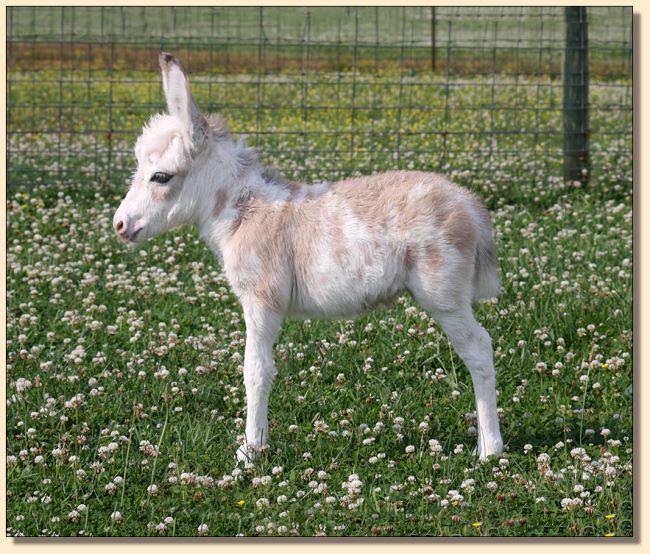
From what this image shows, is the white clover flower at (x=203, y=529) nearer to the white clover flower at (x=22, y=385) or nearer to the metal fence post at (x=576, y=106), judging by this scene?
the white clover flower at (x=22, y=385)

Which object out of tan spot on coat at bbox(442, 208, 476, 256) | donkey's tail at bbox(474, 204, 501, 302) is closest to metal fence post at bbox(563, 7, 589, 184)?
donkey's tail at bbox(474, 204, 501, 302)

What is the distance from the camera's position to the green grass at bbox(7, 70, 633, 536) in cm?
561

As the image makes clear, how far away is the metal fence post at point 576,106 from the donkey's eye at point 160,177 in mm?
7331

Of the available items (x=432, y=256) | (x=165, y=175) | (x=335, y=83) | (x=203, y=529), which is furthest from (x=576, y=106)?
(x=203, y=529)

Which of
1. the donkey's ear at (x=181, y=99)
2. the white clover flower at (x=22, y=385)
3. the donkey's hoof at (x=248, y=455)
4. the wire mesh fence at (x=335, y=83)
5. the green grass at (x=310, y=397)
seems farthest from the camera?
the wire mesh fence at (x=335, y=83)

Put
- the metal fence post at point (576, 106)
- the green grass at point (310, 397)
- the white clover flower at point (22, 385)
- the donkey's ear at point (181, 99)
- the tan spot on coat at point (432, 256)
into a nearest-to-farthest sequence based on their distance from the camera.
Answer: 1. the green grass at point (310, 397)
2. the donkey's ear at point (181, 99)
3. the tan spot on coat at point (432, 256)
4. the white clover flower at point (22, 385)
5. the metal fence post at point (576, 106)

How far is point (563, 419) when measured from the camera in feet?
21.8

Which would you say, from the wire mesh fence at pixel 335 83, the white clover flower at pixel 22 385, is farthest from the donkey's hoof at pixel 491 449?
the wire mesh fence at pixel 335 83

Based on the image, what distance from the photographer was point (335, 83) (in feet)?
40.8

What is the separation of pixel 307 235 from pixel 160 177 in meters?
0.91

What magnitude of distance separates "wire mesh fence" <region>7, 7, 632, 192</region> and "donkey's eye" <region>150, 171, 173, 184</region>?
598cm

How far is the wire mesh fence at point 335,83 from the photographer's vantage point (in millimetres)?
12547

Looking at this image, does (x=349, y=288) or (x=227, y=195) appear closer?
(x=349, y=288)

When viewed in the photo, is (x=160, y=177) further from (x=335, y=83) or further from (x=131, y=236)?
(x=335, y=83)
